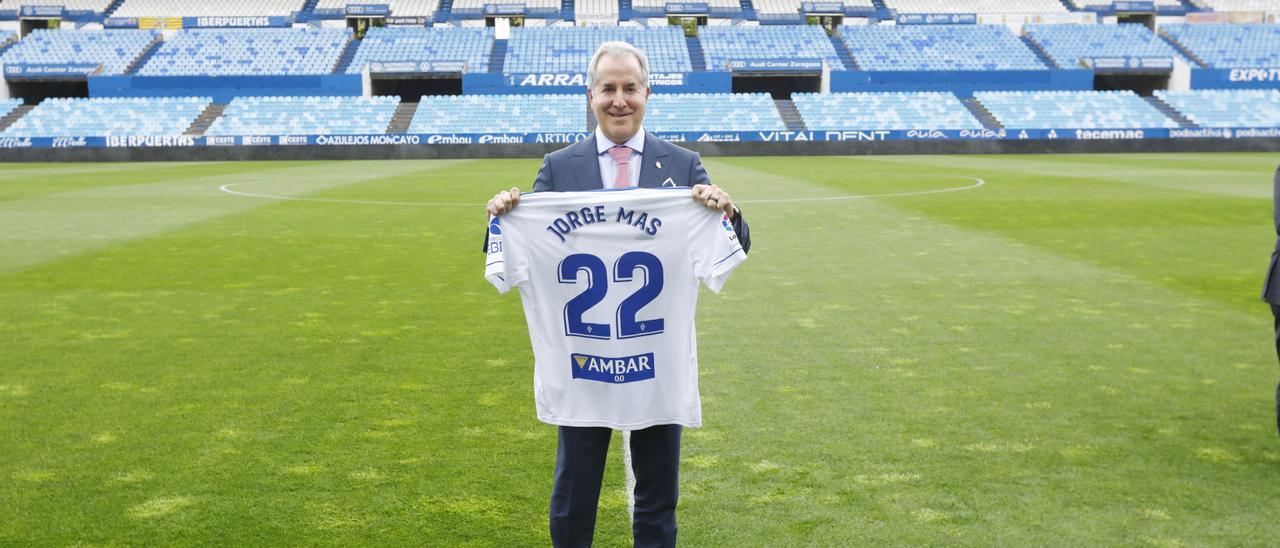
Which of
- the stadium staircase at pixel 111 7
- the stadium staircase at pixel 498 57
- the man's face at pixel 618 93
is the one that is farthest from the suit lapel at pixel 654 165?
the stadium staircase at pixel 111 7

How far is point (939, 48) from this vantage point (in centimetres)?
5328

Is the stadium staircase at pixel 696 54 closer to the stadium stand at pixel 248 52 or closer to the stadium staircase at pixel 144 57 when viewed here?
the stadium stand at pixel 248 52

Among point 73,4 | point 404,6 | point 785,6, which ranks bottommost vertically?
point 73,4

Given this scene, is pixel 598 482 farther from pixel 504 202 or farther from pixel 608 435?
pixel 504 202

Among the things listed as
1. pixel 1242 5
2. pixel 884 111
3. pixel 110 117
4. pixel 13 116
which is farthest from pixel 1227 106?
pixel 13 116

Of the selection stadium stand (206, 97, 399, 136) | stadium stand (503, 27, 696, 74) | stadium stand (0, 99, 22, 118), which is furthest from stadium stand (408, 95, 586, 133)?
stadium stand (0, 99, 22, 118)

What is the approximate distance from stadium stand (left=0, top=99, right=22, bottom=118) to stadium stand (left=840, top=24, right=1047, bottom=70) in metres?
38.5

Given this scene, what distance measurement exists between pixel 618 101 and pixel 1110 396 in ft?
12.7

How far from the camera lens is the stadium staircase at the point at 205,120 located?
43.9 m

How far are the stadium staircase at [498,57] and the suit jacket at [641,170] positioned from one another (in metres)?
48.8

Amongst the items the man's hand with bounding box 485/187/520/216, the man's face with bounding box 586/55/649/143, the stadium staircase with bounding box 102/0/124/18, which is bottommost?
the man's hand with bounding box 485/187/520/216

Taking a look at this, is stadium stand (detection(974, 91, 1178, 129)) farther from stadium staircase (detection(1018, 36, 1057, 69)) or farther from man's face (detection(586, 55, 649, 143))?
man's face (detection(586, 55, 649, 143))

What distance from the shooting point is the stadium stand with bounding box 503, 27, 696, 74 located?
51.7 metres

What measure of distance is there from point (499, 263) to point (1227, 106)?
50.1 m
